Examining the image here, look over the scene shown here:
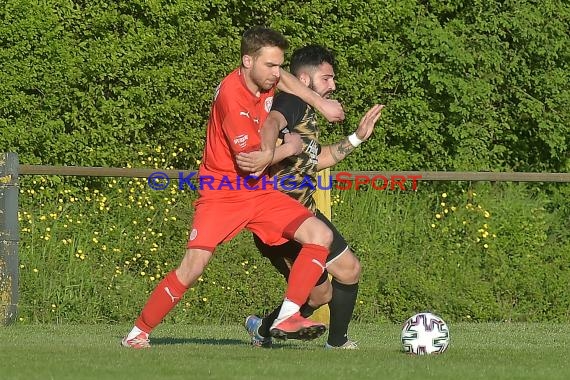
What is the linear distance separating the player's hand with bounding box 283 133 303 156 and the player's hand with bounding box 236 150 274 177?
0.22m

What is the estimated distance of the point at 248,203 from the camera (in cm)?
796

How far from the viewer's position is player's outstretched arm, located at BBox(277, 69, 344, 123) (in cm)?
805

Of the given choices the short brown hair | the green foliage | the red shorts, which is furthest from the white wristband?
the green foliage

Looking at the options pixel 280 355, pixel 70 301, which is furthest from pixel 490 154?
pixel 280 355

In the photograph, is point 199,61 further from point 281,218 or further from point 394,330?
point 281,218

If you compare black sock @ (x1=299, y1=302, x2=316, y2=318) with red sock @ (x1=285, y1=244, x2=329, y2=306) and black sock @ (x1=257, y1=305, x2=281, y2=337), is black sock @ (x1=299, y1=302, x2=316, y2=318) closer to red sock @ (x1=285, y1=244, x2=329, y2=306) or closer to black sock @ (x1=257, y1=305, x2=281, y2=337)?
black sock @ (x1=257, y1=305, x2=281, y2=337)

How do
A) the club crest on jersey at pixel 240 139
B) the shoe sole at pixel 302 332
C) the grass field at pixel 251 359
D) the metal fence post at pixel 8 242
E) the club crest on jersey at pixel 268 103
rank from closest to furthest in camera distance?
1. the grass field at pixel 251 359
2. the shoe sole at pixel 302 332
3. the club crest on jersey at pixel 240 139
4. the club crest on jersey at pixel 268 103
5. the metal fence post at pixel 8 242

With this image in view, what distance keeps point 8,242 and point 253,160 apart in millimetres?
3902

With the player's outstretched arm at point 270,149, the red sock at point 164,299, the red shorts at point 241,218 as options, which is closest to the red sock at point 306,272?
the red shorts at point 241,218

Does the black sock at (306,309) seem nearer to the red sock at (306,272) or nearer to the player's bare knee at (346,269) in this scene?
the player's bare knee at (346,269)

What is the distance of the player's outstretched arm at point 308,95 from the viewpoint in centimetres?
805

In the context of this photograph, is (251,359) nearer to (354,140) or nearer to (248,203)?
(248,203)

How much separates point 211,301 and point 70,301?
1.29 metres

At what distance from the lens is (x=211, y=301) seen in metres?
12.0
